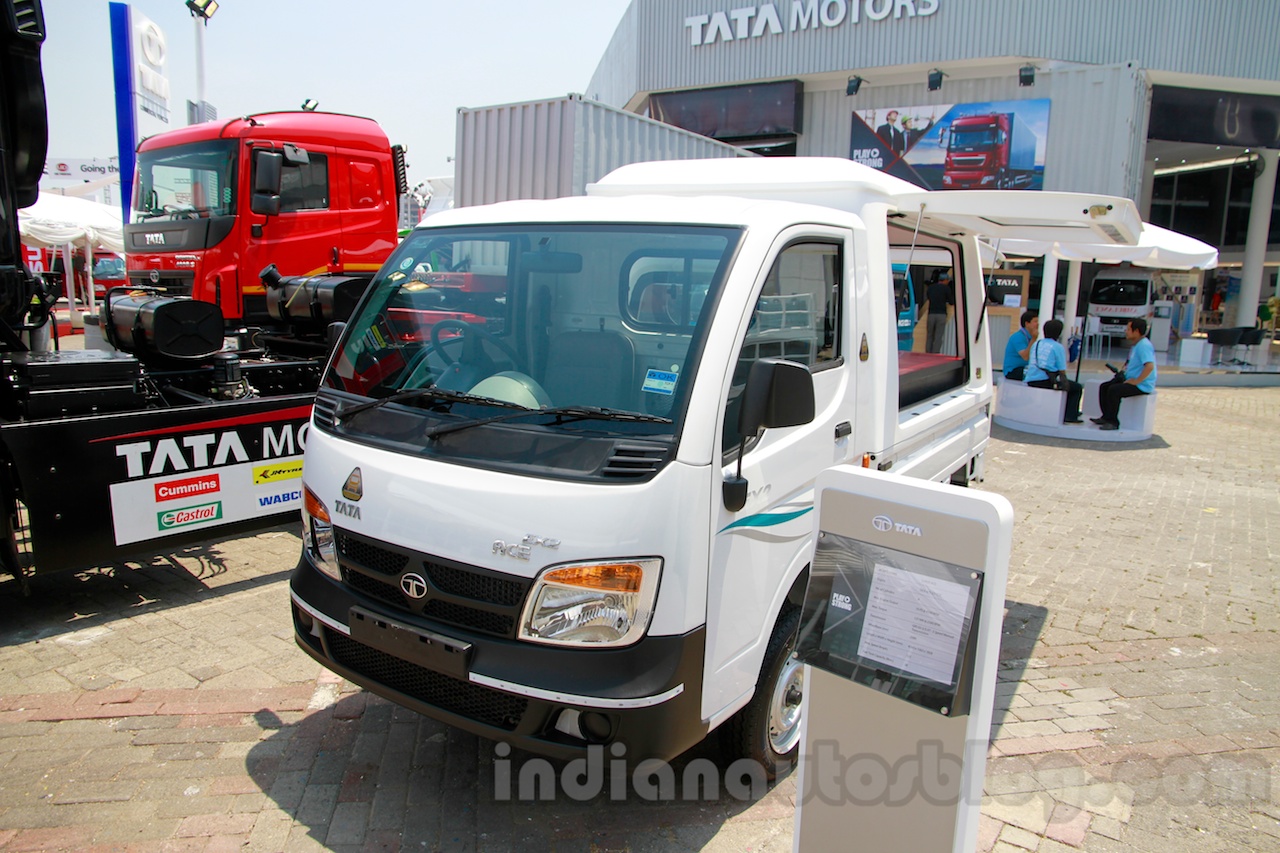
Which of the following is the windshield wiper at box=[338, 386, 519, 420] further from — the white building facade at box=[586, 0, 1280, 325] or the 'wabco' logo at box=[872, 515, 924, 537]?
the white building facade at box=[586, 0, 1280, 325]

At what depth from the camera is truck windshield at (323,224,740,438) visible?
2.81 m

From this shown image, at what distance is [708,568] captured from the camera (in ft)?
8.64

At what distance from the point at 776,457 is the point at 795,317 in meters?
0.58

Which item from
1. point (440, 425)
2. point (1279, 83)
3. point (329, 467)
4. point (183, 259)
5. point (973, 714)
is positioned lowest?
point (973, 714)

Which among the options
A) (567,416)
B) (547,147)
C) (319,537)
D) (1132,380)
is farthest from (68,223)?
(1132,380)

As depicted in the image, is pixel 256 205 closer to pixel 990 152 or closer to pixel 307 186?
pixel 307 186

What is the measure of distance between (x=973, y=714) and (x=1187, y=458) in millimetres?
9709

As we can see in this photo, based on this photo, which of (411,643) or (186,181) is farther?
(186,181)

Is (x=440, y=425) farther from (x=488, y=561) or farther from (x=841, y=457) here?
(x=841, y=457)

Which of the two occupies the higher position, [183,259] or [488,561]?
[183,259]

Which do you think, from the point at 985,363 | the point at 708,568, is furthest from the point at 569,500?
the point at 985,363

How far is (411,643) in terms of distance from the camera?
274 cm

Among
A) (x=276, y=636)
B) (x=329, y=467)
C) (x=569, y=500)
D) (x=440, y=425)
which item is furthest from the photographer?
(x=276, y=636)

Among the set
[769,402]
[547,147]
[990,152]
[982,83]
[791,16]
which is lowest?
[769,402]
